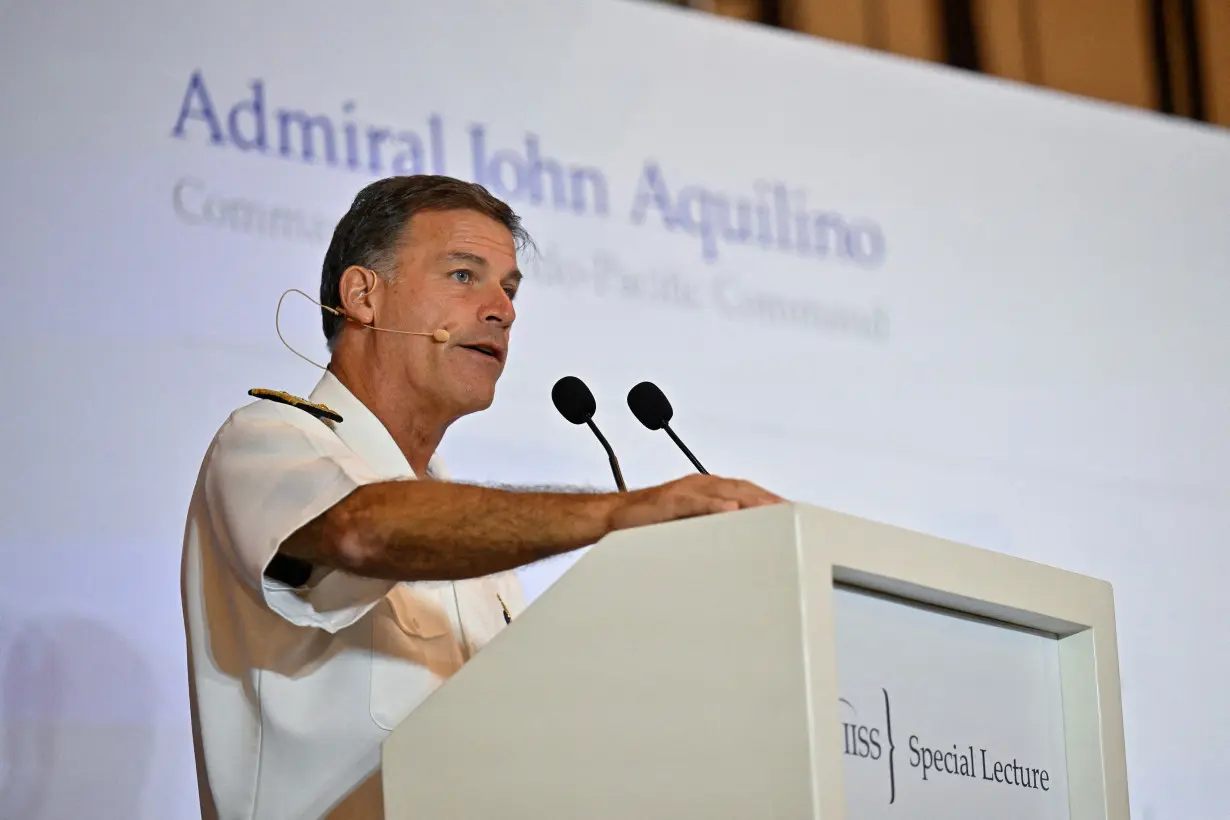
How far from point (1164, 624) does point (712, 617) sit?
2.60 meters

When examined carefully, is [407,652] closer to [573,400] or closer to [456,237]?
[573,400]

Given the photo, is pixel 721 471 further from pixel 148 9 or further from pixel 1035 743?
pixel 1035 743

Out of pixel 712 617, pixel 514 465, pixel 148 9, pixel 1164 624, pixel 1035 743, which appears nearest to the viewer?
pixel 712 617

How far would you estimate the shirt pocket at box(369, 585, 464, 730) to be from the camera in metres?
1.87

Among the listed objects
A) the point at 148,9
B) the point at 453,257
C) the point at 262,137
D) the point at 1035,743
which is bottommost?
the point at 1035,743

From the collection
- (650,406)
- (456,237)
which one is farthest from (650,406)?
(456,237)

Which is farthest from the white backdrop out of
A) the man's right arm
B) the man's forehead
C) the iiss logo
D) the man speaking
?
the iiss logo

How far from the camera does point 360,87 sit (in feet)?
9.87

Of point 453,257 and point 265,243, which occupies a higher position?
point 265,243

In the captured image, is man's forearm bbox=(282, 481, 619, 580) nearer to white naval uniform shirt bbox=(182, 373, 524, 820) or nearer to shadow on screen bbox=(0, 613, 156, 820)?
white naval uniform shirt bbox=(182, 373, 524, 820)

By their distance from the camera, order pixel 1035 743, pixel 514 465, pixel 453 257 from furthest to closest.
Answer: pixel 514 465, pixel 453 257, pixel 1035 743

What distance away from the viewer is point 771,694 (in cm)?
135

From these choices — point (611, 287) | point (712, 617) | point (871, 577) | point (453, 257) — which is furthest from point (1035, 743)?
point (611, 287)

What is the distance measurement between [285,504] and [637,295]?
1.62 meters
